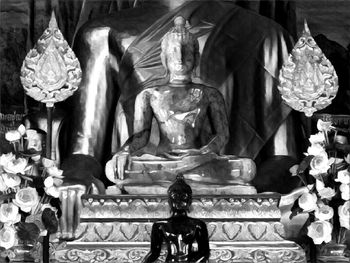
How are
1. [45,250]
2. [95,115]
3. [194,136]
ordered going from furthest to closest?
1. [95,115]
2. [194,136]
3. [45,250]

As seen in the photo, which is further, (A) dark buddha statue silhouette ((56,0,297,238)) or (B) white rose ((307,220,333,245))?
(A) dark buddha statue silhouette ((56,0,297,238))

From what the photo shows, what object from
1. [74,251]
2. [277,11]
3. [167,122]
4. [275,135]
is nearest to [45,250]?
[74,251]

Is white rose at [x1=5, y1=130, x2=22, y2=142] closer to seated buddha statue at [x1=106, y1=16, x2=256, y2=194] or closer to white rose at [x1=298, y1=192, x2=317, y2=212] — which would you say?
seated buddha statue at [x1=106, y1=16, x2=256, y2=194]

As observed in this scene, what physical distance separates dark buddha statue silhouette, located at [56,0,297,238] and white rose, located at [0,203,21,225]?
1717mm

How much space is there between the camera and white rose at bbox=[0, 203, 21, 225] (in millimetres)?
8781

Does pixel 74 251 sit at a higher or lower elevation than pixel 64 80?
lower

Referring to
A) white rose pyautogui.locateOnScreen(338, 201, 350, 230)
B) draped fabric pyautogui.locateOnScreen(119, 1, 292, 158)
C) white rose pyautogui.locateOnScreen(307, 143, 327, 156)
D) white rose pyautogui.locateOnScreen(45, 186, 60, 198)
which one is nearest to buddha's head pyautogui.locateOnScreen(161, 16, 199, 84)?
draped fabric pyautogui.locateOnScreen(119, 1, 292, 158)

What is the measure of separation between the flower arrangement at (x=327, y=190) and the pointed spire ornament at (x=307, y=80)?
2.14 feet

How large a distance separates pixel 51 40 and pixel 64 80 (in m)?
0.32

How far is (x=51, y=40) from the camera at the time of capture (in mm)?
10070

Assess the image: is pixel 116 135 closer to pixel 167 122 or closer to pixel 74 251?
pixel 167 122

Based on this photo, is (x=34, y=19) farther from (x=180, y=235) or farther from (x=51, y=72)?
(x=180, y=235)

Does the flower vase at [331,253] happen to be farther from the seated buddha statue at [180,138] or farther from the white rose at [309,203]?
the seated buddha statue at [180,138]

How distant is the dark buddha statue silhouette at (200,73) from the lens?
10602 millimetres
